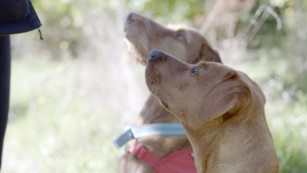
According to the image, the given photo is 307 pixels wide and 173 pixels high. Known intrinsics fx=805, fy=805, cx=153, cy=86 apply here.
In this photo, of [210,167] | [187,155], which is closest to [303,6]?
[187,155]

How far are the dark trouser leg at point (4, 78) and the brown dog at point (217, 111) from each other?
91 centimetres

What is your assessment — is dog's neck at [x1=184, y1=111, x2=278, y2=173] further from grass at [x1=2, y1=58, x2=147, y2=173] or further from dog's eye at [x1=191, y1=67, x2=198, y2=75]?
grass at [x1=2, y1=58, x2=147, y2=173]

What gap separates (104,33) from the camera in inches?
332

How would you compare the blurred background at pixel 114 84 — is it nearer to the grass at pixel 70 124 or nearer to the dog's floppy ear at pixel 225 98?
the grass at pixel 70 124

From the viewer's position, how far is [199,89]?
3.73 meters

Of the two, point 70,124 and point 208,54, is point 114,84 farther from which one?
point 208,54

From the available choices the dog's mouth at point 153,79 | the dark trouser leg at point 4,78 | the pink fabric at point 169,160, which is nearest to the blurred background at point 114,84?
the pink fabric at point 169,160

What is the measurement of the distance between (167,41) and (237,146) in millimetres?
1562

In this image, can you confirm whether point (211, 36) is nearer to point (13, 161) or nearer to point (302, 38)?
point (302, 38)

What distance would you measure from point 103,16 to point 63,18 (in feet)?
13.6

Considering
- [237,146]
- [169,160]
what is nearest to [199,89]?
[237,146]

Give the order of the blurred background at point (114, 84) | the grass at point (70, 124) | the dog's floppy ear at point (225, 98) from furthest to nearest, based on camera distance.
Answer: the blurred background at point (114, 84)
the grass at point (70, 124)
the dog's floppy ear at point (225, 98)

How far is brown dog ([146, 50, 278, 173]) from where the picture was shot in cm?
355

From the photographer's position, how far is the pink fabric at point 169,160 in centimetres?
432
